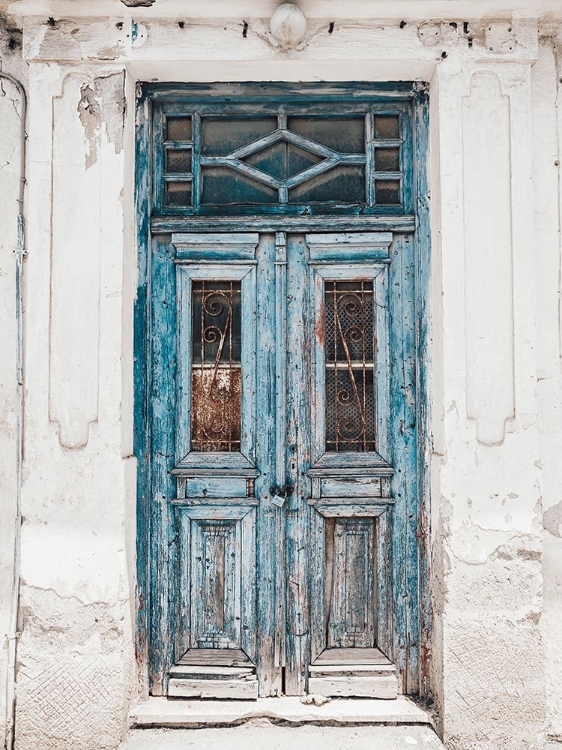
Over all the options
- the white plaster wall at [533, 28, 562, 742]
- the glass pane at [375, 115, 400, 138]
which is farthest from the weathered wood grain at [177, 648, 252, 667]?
the glass pane at [375, 115, 400, 138]

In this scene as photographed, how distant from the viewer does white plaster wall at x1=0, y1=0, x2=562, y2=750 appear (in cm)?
316

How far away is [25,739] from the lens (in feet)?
10.4

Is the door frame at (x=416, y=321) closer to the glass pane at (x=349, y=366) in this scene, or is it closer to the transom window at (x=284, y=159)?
the transom window at (x=284, y=159)

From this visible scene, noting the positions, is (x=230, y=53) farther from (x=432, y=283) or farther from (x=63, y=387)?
(x=63, y=387)

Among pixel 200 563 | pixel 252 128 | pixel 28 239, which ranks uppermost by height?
pixel 252 128

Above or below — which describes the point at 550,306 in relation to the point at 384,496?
above

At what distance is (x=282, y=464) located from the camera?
3.51 meters

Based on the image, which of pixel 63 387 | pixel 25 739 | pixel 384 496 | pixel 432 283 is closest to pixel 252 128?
pixel 432 283

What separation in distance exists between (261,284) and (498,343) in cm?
131

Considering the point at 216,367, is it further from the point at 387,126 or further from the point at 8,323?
the point at 387,126

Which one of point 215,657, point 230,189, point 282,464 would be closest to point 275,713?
point 215,657

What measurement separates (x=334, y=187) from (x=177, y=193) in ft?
2.93

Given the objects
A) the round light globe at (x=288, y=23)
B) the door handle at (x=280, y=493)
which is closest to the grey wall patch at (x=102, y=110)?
the round light globe at (x=288, y=23)

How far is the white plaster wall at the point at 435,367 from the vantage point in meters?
3.16
